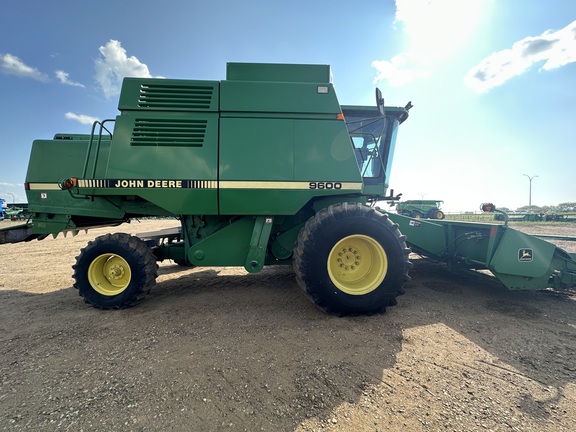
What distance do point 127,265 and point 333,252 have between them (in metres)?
2.80

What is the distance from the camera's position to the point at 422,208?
22.8 meters

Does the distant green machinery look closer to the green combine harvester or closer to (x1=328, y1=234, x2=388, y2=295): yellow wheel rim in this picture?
the green combine harvester

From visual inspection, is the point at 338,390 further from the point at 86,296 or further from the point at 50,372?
the point at 86,296

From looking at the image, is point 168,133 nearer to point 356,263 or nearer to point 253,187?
point 253,187

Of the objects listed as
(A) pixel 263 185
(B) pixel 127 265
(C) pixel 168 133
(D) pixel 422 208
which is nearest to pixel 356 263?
(A) pixel 263 185

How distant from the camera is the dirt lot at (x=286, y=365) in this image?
5.75 feet

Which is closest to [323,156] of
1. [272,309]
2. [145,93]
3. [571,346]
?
[272,309]

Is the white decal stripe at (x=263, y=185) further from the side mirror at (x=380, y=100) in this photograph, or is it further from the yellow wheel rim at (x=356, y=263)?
the side mirror at (x=380, y=100)

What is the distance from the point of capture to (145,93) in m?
3.36

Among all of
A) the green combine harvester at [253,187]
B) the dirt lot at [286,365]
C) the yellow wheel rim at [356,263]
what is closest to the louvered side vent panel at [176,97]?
the green combine harvester at [253,187]

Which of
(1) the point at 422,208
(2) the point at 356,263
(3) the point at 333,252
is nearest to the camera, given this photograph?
(3) the point at 333,252

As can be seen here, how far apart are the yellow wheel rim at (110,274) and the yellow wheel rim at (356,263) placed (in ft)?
9.29

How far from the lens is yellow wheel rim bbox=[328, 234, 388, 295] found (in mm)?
3287

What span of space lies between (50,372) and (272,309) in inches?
87.6
